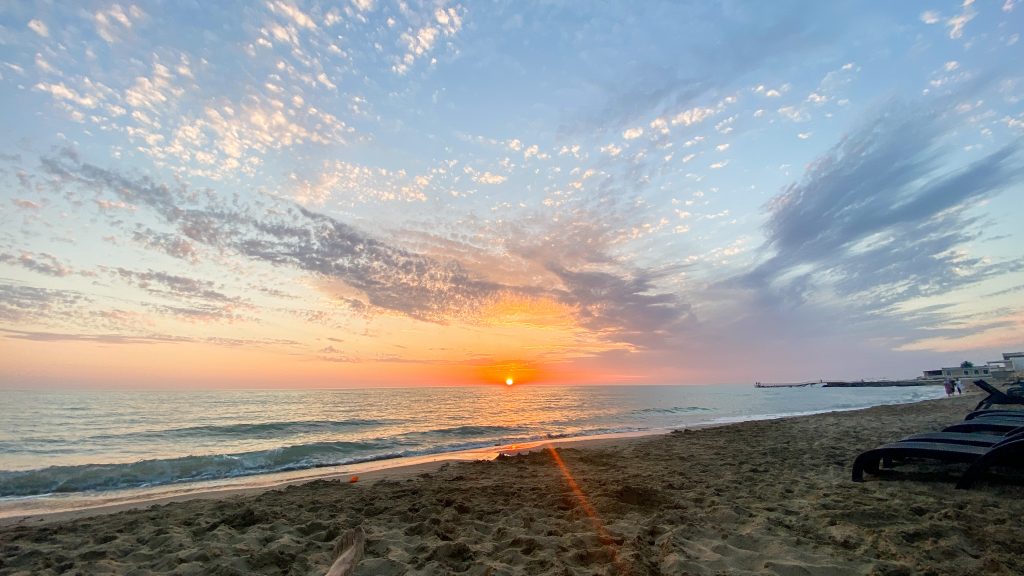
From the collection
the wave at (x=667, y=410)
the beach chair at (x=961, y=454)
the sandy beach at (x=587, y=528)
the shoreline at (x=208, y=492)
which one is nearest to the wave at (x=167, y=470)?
the shoreline at (x=208, y=492)

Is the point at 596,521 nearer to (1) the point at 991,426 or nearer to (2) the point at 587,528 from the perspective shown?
(2) the point at 587,528

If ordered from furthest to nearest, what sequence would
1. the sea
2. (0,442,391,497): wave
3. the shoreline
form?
(0,442,391,497): wave → the sea → the shoreline

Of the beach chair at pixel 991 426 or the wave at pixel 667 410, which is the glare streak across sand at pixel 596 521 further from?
the wave at pixel 667 410

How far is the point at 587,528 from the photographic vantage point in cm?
505

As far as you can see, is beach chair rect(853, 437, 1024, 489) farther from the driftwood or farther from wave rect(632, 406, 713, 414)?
wave rect(632, 406, 713, 414)

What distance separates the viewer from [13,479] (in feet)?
37.9

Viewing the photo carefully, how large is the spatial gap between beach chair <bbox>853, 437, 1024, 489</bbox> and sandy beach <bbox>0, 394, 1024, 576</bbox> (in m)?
0.25

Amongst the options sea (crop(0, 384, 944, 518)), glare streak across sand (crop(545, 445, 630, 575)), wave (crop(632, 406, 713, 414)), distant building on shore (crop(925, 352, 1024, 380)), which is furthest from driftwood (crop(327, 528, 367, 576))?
distant building on shore (crop(925, 352, 1024, 380))

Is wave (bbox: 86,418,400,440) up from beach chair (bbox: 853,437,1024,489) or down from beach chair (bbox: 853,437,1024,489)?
down

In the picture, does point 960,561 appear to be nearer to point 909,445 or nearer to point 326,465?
point 909,445

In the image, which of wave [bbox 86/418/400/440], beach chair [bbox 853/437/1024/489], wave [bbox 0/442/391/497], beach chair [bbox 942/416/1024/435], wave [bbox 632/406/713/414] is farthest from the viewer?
wave [bbox 632/406/713/414]

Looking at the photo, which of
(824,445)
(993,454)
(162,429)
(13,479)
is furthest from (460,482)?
(162,429)

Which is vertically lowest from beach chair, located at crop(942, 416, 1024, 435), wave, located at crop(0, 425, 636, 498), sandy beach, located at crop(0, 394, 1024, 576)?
wave, located at crop(0, 425, 636, 498)

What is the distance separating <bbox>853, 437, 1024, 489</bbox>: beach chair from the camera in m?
5.46
